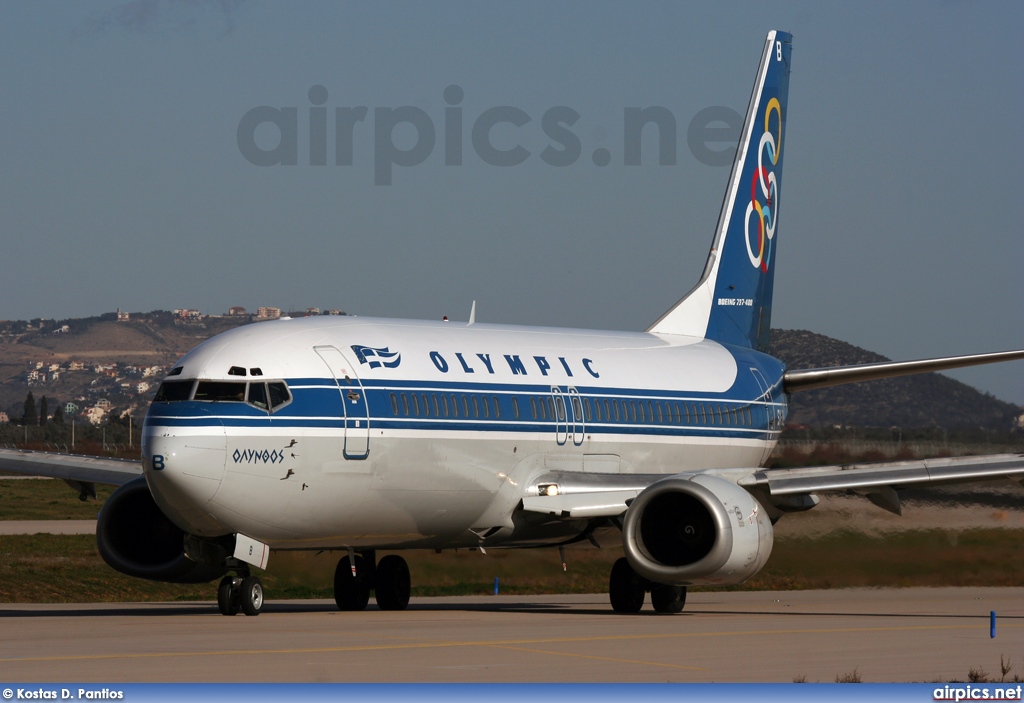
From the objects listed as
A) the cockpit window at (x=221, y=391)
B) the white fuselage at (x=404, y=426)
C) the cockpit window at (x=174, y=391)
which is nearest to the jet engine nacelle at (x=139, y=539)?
the white fuselage at (x=404, y=426)

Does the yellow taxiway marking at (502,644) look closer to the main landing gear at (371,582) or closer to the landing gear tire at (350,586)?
the main landing gear at (371,582)

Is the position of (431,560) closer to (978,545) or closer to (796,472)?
(796,472)

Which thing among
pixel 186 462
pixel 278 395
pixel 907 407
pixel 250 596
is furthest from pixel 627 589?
pixel 907 407

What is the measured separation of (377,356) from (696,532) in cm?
534

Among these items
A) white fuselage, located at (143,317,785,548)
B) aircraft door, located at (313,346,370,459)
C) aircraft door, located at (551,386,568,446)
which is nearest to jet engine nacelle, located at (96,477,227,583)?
white fuselage, located at (143,317,785,548)

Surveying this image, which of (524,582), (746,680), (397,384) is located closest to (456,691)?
(746,680)

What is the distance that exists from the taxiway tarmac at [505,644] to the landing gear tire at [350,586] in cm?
82

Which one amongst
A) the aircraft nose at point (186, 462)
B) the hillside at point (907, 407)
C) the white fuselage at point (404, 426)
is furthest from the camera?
the hillside at point (907, 407)

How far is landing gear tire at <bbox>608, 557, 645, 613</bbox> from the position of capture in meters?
26.6

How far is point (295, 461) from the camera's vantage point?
877 inches

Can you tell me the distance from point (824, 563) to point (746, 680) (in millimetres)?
17180

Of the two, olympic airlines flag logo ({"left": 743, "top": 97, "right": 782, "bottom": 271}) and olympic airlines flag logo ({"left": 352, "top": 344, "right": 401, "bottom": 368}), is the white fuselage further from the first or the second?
olympic airlines flag logo ({"left": 743, "top": 97, "right": 782, "bottom": 271})

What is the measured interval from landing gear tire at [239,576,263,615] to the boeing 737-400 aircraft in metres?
0.03

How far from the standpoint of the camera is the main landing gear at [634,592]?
26609 millimetres
